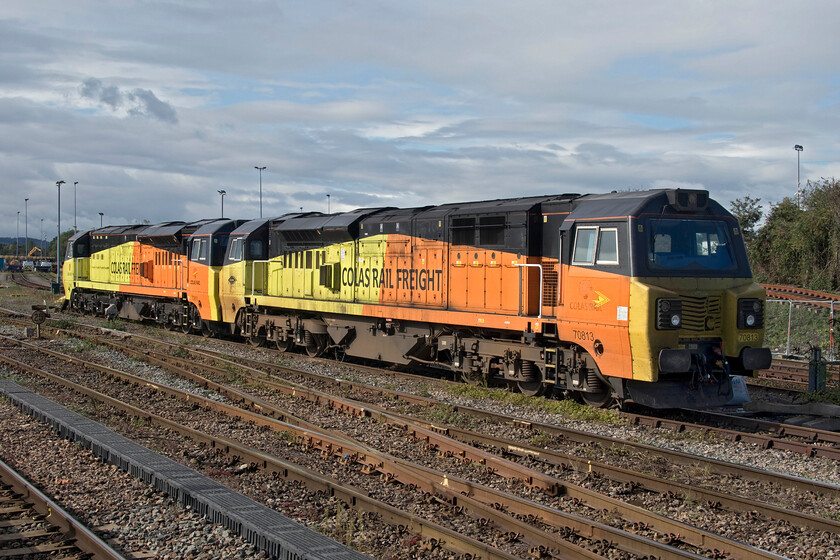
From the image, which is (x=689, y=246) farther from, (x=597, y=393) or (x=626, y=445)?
(x=626, y=445)

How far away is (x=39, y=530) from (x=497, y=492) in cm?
429

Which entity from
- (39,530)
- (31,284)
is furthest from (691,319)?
(31,284)

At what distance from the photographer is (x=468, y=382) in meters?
14.4

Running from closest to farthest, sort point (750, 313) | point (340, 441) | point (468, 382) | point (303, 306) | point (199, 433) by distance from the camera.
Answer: point (340, 441)
point (199, 433)
point (750, 313)
point (468, 382)
point (303, 306)

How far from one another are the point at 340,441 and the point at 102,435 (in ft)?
10.4

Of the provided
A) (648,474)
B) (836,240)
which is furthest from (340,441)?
(836,240)

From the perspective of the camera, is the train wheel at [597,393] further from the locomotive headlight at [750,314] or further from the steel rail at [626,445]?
the locomotive headlight at [750,314]

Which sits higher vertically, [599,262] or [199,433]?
[599,262]

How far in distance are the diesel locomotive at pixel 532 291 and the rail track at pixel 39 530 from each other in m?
7.44

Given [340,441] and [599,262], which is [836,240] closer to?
[599,262]

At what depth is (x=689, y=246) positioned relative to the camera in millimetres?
11023

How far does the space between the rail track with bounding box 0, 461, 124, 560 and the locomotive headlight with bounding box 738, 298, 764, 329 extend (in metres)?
9.03

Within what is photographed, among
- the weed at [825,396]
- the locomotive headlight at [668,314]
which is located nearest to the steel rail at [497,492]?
the locomotive headlight at [668,314]

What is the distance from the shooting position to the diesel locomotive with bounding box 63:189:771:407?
10711mm
